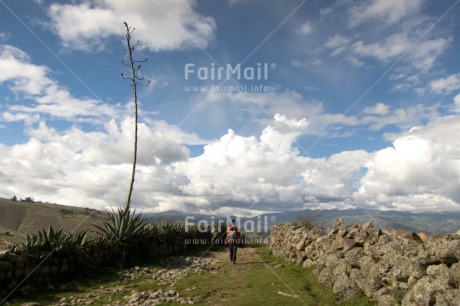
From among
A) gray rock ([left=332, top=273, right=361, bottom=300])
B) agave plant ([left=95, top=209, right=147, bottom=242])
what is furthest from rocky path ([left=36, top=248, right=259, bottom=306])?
gray rock ([left=332, top=273, right=361, bottom=300])

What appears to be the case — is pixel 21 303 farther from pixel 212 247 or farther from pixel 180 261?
pixel 212 247

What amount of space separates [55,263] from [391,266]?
30.2 feet

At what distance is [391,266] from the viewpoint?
26.4 ft

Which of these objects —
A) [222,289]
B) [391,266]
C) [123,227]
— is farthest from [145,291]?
[391,266]

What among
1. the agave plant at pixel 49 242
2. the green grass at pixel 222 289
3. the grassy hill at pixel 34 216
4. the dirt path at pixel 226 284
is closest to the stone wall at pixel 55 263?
the agave plant at pixel 49 242

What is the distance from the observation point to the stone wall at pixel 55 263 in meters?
8.83

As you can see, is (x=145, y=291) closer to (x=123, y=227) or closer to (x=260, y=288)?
(x=260, y=288)

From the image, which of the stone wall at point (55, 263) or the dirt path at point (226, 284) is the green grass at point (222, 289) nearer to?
the dirt path at point (226, 284)

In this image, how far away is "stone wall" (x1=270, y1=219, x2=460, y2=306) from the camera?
6488 millimetres

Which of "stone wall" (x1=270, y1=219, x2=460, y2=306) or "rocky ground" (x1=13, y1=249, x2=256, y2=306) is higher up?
"stone wall" (x1=270, y1=219, x2=460, y2=306)

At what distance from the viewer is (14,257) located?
9062mm

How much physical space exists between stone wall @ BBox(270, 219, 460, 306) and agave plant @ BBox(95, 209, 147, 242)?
24.6ft

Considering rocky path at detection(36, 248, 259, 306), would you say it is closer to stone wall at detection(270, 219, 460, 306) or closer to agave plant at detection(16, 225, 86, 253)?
agave plant at detection(16, 225, 86, 253)

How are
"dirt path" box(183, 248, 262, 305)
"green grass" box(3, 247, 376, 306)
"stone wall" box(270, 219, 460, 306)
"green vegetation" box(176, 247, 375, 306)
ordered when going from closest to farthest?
→ "stone wall" box(270, 219, 460, 306) < "green grass" box(3, 247, 376, 306) < "green vegetation" box(176, 247, 375, 306) < "dirt path" box(183, 248, 262, 305)
